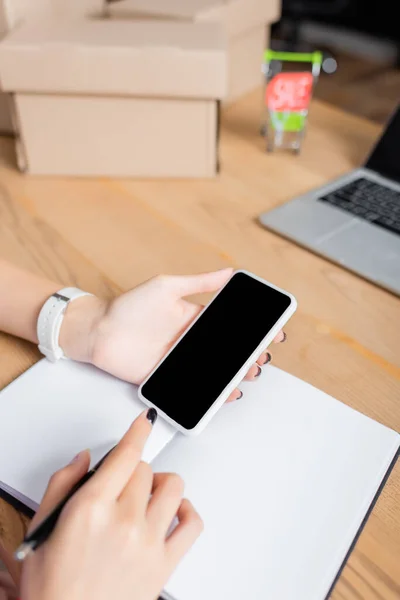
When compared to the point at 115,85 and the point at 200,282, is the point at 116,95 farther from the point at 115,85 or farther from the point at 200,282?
the point at 200,282

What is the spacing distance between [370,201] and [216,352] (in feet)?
1.24

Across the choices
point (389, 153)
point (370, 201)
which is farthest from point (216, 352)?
point (389, 153)

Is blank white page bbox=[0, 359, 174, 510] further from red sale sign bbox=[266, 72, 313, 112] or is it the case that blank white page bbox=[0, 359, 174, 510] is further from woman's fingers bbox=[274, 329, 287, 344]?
red sale sign bbox=[266, 72, 313, 112]

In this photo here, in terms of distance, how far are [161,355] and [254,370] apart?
9cm

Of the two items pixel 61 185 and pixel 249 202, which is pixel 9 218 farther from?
pixel 249 202

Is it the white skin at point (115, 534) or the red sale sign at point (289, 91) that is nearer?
the white skin at point (115, 534)

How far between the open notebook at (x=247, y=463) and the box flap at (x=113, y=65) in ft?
1.40

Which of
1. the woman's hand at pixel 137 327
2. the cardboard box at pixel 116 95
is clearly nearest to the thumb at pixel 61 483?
the woman's hand at pixel 137 327

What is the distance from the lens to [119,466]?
38 centimetres

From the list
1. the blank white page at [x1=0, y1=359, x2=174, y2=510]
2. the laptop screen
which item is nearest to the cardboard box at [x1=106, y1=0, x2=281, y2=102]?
the laptop screen

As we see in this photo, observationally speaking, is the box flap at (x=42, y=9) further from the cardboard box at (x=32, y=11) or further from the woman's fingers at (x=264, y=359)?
the woman's fingers at (x=264, y=359)

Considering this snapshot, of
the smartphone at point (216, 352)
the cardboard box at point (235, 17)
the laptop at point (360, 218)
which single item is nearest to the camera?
the smartphone at point (216, 352)

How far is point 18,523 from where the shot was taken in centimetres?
42

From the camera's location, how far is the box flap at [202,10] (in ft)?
2.93
